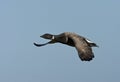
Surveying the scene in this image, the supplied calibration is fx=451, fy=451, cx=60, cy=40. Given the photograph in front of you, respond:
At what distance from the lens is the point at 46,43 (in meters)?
30.8

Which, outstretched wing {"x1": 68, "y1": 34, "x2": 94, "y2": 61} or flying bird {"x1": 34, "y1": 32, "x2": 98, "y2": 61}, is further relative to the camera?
flying bird {"x1": 34, "y1": 32, "x2": 98, "y2": 61}

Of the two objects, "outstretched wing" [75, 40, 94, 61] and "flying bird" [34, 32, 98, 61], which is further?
"flying bird" [34, 32, 98, 61]

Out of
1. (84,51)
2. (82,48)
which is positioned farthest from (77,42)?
(84,51)

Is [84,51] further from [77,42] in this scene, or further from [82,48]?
[77,42]

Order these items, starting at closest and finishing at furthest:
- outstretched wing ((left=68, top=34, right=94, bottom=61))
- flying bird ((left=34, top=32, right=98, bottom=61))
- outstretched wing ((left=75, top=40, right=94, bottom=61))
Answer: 1. outstretched wing ((left=75, top=40, right=94, bottom=61))
2. outstretched wing ((left=68, top=34, right=94, bottom=61))
3. flying bird ((left=34, top=32, right=98, bottom=61))

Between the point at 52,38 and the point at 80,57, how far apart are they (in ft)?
21.5

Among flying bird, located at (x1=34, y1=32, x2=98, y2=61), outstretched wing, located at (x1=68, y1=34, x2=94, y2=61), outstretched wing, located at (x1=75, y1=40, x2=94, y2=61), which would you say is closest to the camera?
outstretched wing, located at (x1=75, y1=40, x2=94, y2=61)

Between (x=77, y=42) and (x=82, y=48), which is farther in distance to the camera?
(x=77, y=42)

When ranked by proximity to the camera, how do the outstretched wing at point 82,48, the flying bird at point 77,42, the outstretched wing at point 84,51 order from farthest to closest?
the flying bird at point 77,42 < the outstretched wing at point 82,48 < the outstretched wing at point 84,51

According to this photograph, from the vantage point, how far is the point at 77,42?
2923cm

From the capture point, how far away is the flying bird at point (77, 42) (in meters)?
25.4

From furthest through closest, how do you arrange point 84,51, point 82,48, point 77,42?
point 77,42, point 82,48, point 84,51

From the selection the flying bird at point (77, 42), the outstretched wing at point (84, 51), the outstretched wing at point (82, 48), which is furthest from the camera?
the flying bird at point (77, 42)

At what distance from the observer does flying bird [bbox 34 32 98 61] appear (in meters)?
25.4
